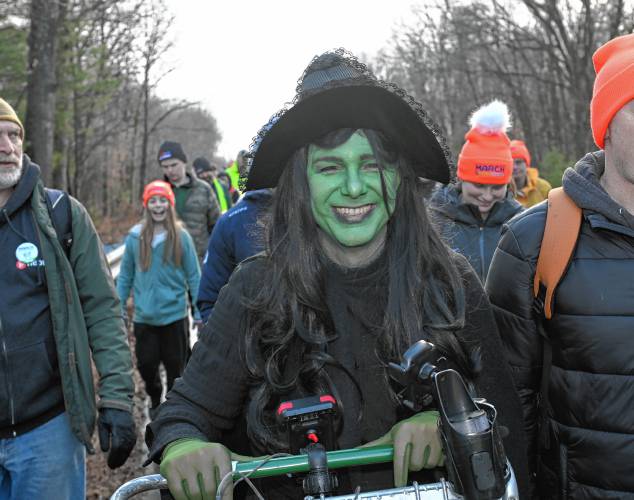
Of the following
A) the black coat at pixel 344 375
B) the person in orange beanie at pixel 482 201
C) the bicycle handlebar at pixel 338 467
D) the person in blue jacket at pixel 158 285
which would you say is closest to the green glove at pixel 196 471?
the bicycle handlebar at pixel 338 467

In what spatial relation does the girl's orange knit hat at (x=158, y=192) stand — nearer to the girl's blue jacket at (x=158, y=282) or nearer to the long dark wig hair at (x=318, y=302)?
the girl's blue jacket at (x=158, y=282)

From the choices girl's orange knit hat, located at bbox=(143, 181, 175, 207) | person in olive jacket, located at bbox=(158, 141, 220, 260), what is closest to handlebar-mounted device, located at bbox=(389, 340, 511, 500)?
girl's orange knit hat, located at bbox=(143, 181, 175, 207)

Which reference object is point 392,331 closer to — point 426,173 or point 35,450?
point 426,173

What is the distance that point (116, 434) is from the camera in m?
3.88

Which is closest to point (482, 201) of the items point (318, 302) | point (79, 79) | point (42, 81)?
point (318, 302)

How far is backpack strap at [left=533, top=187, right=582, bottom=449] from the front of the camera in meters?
2.82

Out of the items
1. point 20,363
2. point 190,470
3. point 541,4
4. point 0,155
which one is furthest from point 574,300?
point 541,4

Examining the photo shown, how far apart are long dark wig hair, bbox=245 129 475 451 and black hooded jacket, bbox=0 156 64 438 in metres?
1.62

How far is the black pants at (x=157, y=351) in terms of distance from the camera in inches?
279

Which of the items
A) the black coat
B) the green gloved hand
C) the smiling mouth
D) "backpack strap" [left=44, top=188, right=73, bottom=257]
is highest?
"backpack strap" [left=44, top=188, right=73, bottom=257]

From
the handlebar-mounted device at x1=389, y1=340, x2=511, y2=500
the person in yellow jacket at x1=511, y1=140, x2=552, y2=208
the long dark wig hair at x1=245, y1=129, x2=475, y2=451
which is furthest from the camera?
the person in yellow jacket at x1=511, y1=140, x2=552, y2=208

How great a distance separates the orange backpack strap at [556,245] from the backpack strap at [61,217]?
7.73ft

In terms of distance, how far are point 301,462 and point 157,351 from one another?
205 inches

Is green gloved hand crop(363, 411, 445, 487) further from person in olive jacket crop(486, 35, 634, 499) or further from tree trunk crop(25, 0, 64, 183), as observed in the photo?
tree trunk crop(25, 0, 64, 183)
